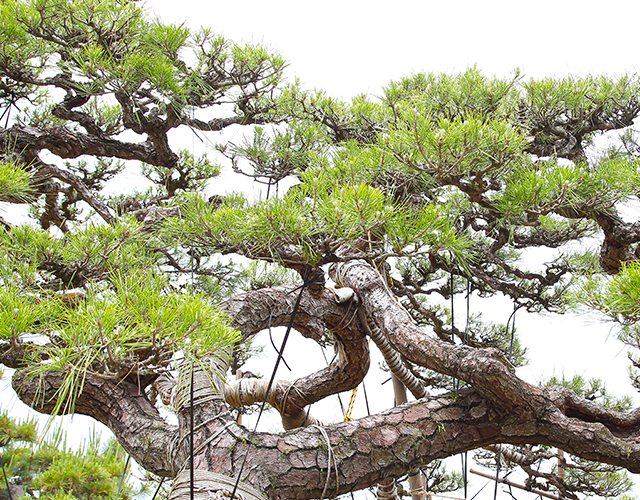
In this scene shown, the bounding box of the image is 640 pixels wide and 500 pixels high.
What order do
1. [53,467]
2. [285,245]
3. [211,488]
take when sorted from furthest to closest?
[53,467] → [285,245] → [211,488]

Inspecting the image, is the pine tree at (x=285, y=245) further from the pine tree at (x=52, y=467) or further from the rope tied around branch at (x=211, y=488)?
the pine tree at (x=52, y=467)

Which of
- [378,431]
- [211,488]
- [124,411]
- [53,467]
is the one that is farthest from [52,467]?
[378,431]

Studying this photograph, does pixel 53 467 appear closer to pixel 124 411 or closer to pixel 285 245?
pixel 124 411

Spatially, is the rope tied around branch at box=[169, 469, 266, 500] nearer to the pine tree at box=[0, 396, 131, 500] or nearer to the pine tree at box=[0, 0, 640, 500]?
the pine tree at box=[0, 0, 640, 500]

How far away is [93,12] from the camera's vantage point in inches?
56.4

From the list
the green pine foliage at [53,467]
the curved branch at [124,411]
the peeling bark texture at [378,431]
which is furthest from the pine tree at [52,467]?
the peeling bark texture at [378,431]

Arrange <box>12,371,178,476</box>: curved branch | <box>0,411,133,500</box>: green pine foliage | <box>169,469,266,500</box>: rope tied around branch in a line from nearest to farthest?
<box>169,469,266,500</box>: rope tied around branch
<box>12,371,178,476</box>: curved branch
<box>0,411,133,500</box>: green pine foliage

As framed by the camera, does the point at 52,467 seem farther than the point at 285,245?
Yes

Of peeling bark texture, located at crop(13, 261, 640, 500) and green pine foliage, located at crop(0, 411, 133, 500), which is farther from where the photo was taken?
green pine foliage, located at crop(0, 411, 133, 500)

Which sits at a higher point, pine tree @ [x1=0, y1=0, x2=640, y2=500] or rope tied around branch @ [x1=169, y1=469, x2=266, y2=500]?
pine tree @ [x1=0, y1=0, x2=640, y2=500]

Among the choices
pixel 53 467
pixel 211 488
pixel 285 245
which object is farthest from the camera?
pixel 53 467

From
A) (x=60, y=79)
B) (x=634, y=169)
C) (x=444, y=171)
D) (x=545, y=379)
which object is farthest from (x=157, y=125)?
(x=545, y=379)

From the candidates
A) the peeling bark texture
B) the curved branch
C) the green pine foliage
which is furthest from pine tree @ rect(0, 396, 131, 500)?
the peeling bark texture

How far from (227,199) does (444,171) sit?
50 centimetres
